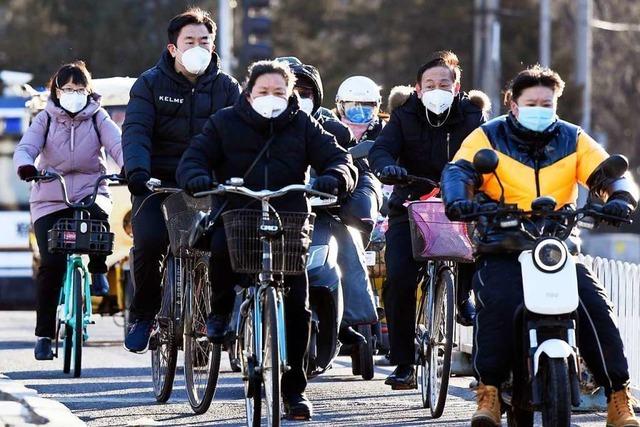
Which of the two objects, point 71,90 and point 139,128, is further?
point 71,90

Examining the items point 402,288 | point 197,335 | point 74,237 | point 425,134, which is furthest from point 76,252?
point 425,134

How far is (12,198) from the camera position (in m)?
30.9

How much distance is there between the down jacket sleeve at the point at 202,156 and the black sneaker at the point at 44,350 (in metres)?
3.68

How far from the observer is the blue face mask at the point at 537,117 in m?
8.53

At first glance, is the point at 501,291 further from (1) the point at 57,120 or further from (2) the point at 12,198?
(2) the point at 12,198

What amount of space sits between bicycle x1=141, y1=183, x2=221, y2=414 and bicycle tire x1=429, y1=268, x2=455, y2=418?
1.17 m

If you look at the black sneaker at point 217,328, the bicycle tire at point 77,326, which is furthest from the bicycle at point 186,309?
the bicycle tire at point 77,326

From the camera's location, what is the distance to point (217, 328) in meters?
9.38

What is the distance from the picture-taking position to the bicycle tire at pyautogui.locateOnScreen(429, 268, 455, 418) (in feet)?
33.8

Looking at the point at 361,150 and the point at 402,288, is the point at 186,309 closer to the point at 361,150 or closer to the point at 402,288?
the point at 402,288

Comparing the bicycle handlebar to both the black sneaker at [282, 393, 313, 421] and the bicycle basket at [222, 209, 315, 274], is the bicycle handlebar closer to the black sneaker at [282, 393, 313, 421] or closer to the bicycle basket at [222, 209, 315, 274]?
the black sneaker at [282, 393, 313, 421]

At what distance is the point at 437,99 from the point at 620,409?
9.68 ft

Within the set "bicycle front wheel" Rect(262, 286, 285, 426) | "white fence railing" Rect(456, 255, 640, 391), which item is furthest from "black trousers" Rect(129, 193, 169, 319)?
"white fence railing" Rect(456, 255, 640, 391)

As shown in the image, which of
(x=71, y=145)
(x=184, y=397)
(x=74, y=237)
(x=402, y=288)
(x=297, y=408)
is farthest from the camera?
(x=71, y=145)
